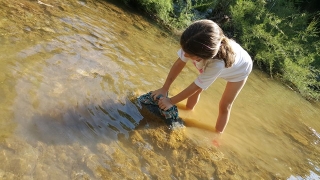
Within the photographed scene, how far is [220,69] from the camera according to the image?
99.0 inches

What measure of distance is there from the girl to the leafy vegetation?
10.9ft

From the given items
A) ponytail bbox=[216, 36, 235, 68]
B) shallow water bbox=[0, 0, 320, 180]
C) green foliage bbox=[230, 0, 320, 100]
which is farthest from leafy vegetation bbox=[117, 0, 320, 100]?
ponytail bbox=[216, 36, 235, 68]

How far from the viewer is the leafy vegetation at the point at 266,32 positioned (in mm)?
6102

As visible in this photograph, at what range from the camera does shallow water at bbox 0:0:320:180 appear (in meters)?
2.10

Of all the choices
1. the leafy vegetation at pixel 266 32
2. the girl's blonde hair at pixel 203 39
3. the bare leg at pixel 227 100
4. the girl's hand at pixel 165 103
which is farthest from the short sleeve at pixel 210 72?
the leafy vegetation at pixel 266 32

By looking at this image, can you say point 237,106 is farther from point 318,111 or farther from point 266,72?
point 266,72

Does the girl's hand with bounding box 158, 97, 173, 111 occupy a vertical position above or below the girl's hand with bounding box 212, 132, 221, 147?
above

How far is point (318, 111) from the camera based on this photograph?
530 centimetres

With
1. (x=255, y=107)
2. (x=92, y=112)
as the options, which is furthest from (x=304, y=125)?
(x=92, y=112)

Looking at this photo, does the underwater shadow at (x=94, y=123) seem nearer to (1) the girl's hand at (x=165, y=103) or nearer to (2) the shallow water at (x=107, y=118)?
(2) the shallow water at (x=107, y=118)

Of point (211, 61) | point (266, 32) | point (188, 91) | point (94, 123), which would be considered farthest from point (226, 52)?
point (266, 32)

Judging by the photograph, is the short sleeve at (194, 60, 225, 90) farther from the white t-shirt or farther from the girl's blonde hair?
the girl's blonde hair

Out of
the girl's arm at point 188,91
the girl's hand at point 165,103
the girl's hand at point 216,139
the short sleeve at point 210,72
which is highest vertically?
the short sleeve at point 210,72

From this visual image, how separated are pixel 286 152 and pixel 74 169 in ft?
7.49
